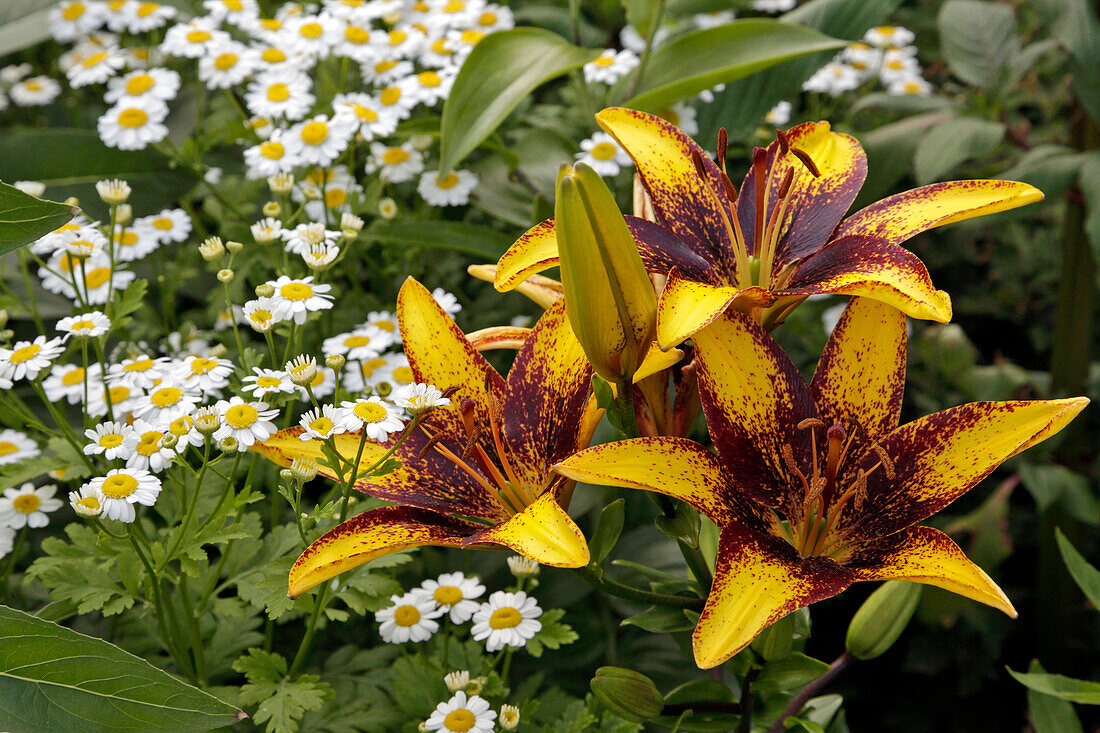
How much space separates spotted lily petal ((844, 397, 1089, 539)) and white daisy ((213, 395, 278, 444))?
0.96ft

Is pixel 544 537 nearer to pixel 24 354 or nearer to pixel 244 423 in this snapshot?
pixel 244 423

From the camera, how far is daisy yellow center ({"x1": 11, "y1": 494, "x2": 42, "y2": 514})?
23.5 inches

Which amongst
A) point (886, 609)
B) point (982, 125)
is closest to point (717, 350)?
point (886, 609)

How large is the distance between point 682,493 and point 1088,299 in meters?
0.76

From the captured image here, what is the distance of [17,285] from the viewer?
917 millimetres

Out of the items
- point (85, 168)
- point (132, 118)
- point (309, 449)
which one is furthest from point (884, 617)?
point (85, 168)

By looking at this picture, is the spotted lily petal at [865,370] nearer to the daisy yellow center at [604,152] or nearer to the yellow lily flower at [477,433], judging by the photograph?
the yellow lily flower at [477,433]

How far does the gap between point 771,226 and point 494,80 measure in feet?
1.04

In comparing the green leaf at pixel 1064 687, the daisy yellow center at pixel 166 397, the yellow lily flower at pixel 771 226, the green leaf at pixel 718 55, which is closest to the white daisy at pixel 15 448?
the daisy yellow center at pixel 166 397

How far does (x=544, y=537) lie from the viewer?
0.38m

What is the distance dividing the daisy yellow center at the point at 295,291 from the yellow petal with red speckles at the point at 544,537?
20 cm

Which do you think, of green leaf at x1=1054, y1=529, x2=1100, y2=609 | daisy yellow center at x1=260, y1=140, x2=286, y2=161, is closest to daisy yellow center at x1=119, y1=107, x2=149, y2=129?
daisy yellow center at x1=260, y1=140, x2=286, y2=161

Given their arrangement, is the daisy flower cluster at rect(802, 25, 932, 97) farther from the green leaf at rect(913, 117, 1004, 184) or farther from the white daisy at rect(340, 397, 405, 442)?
the white daisy at rect(340, 397, 405, 442)

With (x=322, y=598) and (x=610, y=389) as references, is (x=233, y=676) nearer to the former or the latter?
(x=322, y=598)
